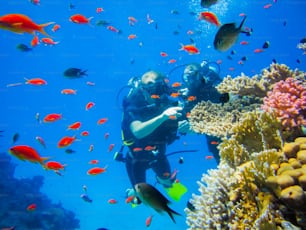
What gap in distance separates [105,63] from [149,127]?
279ft

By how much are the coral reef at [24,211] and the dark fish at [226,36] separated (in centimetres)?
1142

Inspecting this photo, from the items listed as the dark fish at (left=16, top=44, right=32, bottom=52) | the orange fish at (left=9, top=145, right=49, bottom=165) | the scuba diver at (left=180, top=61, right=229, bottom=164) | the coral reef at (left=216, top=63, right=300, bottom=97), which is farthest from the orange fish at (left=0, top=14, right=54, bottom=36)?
the dark fish at (left=16, top=44, right=32, bottom=52)

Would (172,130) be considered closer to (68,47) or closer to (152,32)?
(152,32)

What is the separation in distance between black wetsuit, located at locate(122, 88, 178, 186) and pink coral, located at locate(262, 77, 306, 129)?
10.6 ft

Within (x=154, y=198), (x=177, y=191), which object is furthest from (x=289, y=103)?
(x=177, y=191)

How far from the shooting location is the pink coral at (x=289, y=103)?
360cm

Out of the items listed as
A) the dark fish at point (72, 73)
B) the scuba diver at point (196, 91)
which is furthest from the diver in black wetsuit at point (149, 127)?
the dark fish at point (72, 73)

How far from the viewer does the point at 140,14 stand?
4681cm

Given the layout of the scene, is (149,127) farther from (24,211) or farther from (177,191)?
(24,211)

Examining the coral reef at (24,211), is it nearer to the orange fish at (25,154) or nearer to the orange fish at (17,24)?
the orange fish at (25,154)

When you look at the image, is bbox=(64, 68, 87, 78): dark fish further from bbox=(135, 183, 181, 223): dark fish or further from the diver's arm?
bbox=(135, 183, 181, 223): dark fish

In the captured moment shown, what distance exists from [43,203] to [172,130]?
11.8 metres

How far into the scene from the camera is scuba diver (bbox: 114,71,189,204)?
6.91m

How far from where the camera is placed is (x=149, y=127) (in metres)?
6.45
